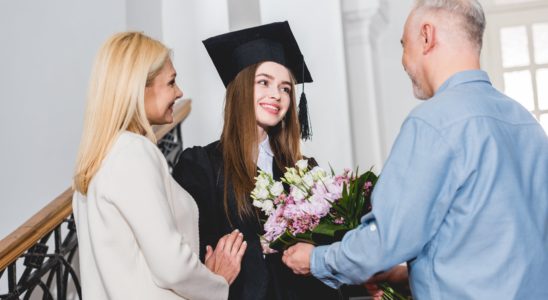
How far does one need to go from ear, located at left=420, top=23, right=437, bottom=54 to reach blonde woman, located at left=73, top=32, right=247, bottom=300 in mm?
855

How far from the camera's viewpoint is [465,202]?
1.59m

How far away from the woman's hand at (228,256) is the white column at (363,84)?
3.04m

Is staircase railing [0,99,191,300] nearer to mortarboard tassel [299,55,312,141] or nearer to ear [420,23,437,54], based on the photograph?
mortarboard tassel [299,55,312,141]

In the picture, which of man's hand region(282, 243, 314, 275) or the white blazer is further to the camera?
man's hand region(282, 243, 314, 275)

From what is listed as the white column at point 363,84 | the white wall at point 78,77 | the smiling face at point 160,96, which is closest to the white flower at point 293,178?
the smiling face at point 160,96

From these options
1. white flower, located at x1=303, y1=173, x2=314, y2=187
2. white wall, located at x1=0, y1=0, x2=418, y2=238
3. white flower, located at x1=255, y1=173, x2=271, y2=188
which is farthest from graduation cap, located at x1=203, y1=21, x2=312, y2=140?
white wall, located at x1=0, y1=0, x2=418, y2=238

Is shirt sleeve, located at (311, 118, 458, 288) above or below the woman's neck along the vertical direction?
below

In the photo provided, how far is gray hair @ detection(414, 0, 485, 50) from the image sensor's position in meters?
1.76

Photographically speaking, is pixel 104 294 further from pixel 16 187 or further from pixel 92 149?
pixel 16 187

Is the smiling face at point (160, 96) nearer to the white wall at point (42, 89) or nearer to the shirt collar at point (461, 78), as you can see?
the shirt collar at point (461, 78)

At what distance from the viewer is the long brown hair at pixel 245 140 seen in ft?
8.49

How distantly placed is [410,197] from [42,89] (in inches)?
153

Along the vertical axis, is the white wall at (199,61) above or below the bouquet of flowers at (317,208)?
above

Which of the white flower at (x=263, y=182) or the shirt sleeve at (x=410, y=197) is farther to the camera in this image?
the white flower at (x=263, y=182)
